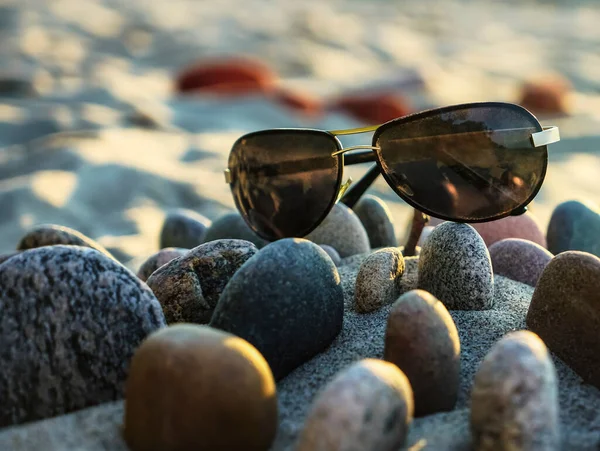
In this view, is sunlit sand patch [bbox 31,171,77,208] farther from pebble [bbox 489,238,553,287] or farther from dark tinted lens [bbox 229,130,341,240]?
pebble [bbox 489,238,553,287]

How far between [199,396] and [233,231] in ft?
4.35

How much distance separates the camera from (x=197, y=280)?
1790mm

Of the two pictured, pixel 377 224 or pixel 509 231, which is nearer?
pixel 509 231

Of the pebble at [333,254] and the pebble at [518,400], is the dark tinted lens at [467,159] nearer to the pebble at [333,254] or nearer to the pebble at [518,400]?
the pebble at [333,254]

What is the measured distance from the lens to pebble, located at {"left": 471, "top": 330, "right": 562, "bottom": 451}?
3.58 ft

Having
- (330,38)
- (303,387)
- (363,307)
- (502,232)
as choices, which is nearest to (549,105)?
(330,38)

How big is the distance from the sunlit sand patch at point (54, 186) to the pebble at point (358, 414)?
2.96m

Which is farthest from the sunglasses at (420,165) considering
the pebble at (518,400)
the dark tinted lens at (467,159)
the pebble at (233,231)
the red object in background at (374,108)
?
the red object in background at (374,108)

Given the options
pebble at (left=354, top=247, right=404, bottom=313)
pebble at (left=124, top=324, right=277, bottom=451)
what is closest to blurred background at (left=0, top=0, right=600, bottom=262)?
pebble at (left=354, top=247, right=404, bottom=313)

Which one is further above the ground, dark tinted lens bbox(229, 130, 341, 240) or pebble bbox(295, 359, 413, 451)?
dark tinted lens bbox(229, 130, 341, 240)

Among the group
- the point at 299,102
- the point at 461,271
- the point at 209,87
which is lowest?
the point at 461,271

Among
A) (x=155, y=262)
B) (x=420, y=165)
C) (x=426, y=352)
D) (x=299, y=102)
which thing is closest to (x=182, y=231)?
(x=155, y=262)

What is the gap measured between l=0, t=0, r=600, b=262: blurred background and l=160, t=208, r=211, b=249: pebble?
12.9 inches

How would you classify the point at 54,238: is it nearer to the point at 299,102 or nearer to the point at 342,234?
the point at 342,234
